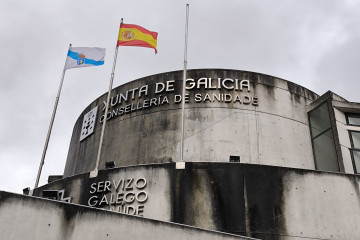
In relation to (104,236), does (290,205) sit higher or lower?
higher

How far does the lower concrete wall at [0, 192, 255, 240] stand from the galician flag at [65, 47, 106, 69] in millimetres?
12020

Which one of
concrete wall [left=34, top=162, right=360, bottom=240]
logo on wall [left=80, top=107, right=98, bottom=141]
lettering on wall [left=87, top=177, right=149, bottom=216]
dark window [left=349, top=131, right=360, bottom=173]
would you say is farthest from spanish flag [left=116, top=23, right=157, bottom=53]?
dark window [left=349, top=131, right=360, bottom=173]

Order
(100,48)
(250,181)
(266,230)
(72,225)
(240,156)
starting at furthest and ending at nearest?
(100,48) → (240,156) → (250,181) → (266,230) → (72,225)

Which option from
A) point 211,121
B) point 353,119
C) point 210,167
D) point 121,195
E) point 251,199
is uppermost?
point 353,119

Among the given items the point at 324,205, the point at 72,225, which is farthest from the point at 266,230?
the point at 72,225

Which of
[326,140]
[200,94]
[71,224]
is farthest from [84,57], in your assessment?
[326,140]

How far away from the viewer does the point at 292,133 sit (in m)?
19.6

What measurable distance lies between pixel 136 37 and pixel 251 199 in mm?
10717

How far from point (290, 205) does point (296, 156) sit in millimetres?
5496

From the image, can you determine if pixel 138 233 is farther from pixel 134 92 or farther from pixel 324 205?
pixel 134 92

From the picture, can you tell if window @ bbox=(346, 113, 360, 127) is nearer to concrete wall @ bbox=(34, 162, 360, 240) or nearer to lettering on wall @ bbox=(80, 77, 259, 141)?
lettering on wall @ bbox=(80, 77, 259, 141)

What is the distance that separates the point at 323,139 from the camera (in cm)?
1936

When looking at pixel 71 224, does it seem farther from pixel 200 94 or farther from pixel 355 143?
pixel 355 143

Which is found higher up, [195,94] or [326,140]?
[195,94]
